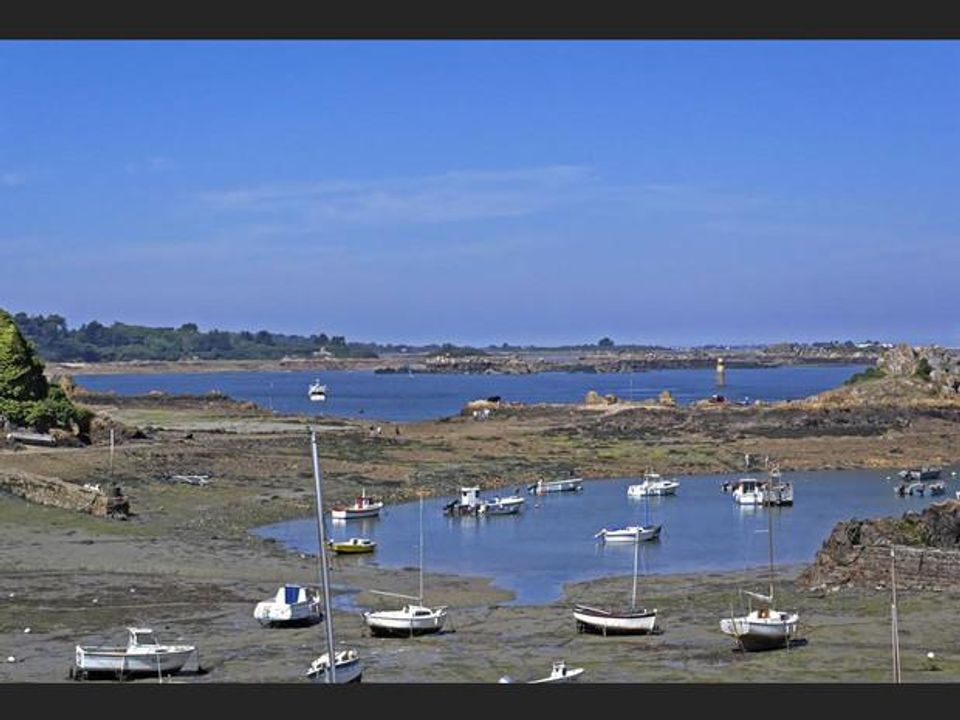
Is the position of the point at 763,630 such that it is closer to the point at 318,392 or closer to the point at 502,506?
the point at 502,506

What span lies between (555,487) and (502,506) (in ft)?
23.9

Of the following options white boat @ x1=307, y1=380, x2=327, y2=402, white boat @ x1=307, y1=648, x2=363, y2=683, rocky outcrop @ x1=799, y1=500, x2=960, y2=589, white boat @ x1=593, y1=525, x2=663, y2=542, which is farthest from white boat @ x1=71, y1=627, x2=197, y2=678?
white boat @ x1=307, y1=380, x2=327, y2=402

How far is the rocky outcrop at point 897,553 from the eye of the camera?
35812 mm

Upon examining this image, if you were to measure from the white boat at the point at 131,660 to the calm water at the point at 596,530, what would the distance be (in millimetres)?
12627

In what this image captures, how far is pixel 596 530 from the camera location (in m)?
55.0

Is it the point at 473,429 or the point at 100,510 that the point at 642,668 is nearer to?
the point at 100,510

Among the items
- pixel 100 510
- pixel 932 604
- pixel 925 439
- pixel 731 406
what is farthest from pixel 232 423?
pixel 932 604

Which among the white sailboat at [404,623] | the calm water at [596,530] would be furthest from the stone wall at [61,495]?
the white sailboat at [404,623]

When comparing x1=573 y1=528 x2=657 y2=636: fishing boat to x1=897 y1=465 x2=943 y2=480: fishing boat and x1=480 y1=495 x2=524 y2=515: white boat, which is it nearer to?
x1=480 y1=495 x2=524 y2=515: white boat

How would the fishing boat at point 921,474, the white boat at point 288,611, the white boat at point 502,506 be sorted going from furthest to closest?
the fishing boat at point 921,474
the white boat at point 502,506
the white boat at point 288,611

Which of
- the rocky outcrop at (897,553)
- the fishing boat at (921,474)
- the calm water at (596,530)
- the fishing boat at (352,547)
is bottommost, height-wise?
the calm water at (596,530)

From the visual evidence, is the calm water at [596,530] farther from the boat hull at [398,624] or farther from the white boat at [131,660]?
the white boat at [131,660]

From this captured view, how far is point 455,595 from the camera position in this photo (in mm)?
39125

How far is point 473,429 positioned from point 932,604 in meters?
62.3
